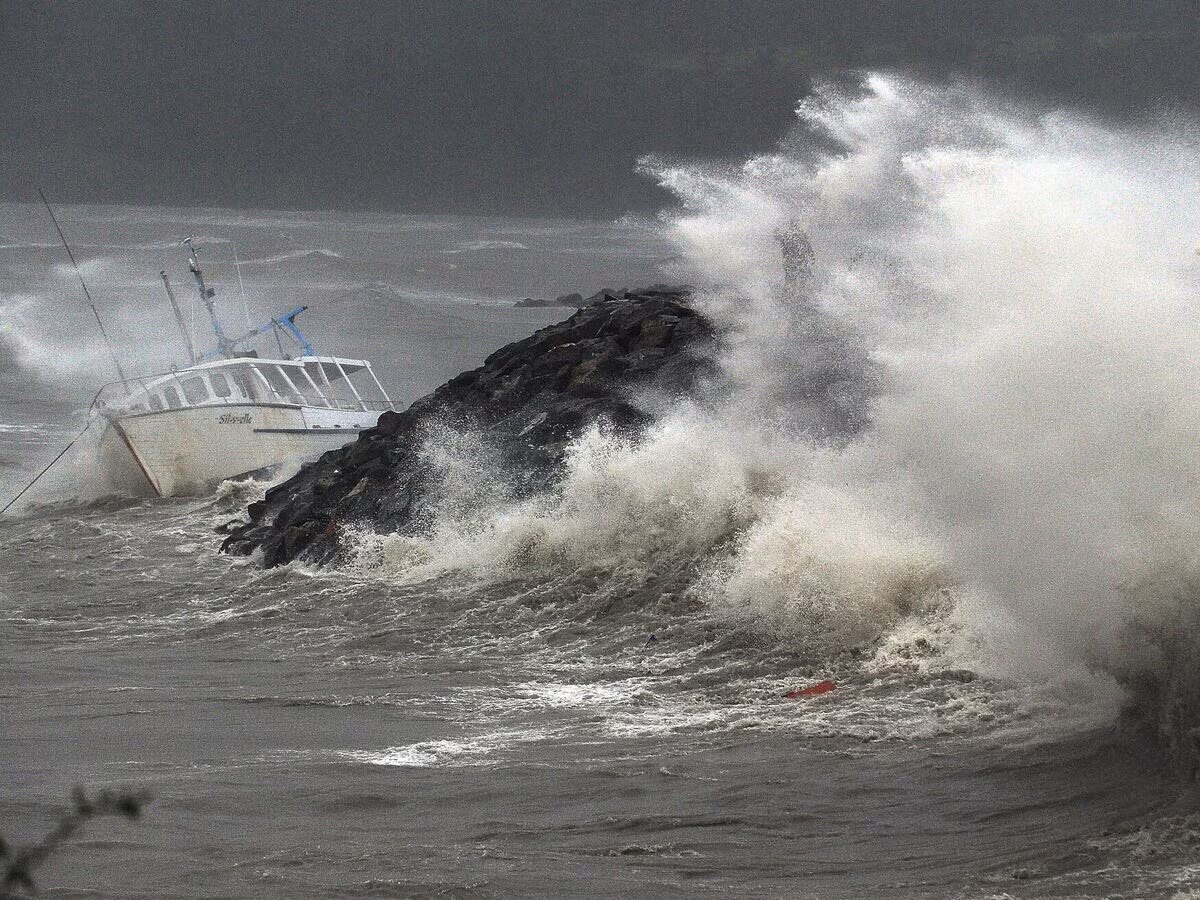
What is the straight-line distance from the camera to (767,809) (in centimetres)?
918

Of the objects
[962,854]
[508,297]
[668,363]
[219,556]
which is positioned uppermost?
[508,297]

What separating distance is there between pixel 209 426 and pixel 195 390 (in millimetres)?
1389

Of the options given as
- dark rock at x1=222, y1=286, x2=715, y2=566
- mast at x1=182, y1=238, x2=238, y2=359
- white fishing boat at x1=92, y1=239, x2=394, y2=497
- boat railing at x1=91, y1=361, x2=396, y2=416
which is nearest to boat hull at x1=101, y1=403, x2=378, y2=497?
white fishing boat at x1=92, y1=239, x2=394, y2=497

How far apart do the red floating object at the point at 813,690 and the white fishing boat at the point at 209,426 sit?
1594 centimetres

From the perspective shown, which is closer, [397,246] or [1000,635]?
[1000,635]

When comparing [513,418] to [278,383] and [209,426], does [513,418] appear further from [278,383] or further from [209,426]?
[278,383]

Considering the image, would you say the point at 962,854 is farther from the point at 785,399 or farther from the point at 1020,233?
the point at 785,399

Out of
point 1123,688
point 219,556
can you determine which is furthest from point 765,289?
point 1123,688

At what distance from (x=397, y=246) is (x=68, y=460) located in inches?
3270

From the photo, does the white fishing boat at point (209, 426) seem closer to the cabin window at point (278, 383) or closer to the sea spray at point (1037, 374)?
the cabin window at point (278, 383)

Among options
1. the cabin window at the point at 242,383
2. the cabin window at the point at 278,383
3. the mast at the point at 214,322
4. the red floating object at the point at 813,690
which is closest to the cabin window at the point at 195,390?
the cabin window at the point at 242,383

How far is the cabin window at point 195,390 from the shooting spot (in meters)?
27.0

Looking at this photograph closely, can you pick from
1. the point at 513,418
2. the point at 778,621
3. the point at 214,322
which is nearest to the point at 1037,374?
the point at 778,621

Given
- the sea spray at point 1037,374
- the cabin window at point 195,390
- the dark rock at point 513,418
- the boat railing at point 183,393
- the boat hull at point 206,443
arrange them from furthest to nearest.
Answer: the cabin window at point 195,390 < the boat railing at point 183,393 < the boat hull at point 206,443 < the dark rock at point 513,418 < the sea spray at point 1037,374
